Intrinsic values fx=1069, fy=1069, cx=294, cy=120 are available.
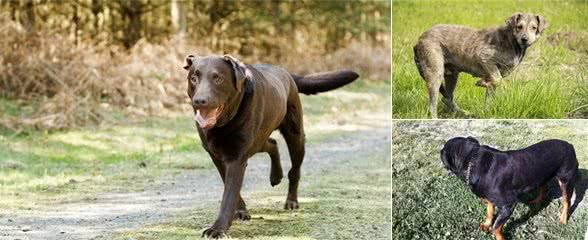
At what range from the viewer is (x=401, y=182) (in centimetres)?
672

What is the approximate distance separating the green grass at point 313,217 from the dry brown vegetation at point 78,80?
215 inches

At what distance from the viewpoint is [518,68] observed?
6797 millimetres

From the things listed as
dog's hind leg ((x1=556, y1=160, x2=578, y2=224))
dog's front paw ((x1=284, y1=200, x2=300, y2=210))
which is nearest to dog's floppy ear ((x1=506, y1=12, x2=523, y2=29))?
dog's hind leg ((x1=556, y1=160, x2=578, y2=224))

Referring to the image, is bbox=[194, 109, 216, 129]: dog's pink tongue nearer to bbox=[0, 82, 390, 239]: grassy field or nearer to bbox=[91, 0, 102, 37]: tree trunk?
bbox=[0, 82, 390, 239]: grassy field

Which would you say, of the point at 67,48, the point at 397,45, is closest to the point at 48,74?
the point at 67,48

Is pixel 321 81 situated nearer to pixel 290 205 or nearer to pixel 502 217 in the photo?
pixel 290 205

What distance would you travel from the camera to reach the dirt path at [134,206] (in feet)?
26.5

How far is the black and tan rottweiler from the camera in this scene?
660 centimetres

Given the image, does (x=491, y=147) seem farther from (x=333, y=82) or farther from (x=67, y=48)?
(x=67, y=48)

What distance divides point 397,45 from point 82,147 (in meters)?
7.97

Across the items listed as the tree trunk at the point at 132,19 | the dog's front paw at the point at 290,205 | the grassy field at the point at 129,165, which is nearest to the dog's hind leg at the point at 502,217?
the grassy field at the point at 129,165

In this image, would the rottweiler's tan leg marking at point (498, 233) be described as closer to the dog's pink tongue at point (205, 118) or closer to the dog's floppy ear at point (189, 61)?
the dog's pink tongue at point (205, 118)

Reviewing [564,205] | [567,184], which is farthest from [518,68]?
[564,205]

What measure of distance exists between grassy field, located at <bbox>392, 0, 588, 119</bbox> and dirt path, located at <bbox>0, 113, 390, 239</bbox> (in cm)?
251
